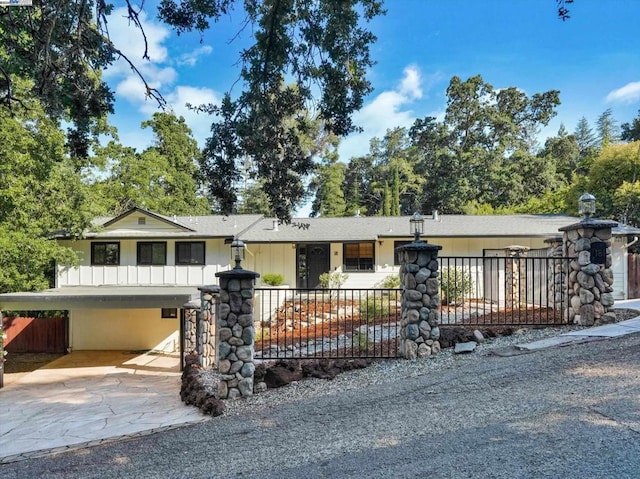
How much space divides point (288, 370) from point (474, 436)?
3.34 metres

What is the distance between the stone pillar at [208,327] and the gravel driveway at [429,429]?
10.0ft

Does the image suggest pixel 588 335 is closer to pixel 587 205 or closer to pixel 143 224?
pixel 587 205

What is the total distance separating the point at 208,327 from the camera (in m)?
8.66

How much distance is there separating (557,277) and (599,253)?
1376mm

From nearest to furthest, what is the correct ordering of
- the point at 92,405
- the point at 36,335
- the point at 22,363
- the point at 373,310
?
the point at 92,405 → the point at 373,310 → the point at 22,363 → the point at 36,335

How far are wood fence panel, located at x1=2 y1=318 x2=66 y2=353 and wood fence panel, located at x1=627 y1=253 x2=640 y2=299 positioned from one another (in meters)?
19.0

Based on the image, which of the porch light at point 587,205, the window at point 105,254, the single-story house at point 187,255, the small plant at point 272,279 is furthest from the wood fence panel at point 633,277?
the window at point 105,254

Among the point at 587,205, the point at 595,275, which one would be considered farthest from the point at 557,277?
the point at 587,205

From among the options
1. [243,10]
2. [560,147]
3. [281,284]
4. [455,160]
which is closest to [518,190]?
[455,160]

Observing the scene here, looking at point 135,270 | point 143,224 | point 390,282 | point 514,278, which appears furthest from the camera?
point 135,270

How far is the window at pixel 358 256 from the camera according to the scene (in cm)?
1562

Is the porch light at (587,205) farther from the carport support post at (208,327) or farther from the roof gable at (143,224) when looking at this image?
the roof gable at (143,224)

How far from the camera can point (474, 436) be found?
140 inches

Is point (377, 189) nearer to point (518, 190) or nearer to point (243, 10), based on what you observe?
point (518, 190)
